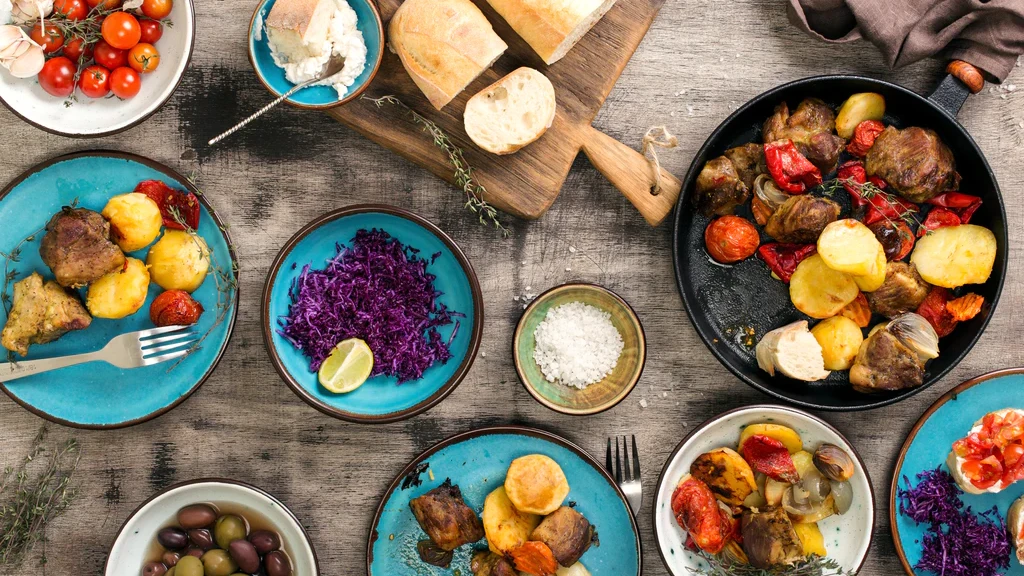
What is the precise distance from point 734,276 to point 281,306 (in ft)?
5.73

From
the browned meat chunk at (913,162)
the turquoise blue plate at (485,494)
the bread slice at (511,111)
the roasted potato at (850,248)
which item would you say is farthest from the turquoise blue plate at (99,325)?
the browned meat chunk at (913,162)

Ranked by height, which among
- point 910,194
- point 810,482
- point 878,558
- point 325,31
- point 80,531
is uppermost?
point 325,31

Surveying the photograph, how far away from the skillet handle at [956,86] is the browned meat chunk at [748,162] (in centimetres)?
67

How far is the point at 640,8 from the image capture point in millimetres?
2609

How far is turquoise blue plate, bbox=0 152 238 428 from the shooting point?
8.52ft

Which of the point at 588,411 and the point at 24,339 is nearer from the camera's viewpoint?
the point at 24,339

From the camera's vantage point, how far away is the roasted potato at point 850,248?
247 centimetres

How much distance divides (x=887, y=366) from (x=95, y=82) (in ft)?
9.91

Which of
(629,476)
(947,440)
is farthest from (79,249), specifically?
(947,440)

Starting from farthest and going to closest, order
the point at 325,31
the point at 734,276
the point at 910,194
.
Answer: the point at 734,276
the point at 910,194
the point at 325,31

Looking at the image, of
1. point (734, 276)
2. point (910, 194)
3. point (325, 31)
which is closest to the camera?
point (325, 31)

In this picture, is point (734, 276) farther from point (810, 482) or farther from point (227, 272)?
point (227, 272)

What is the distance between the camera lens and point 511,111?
98.9 inches

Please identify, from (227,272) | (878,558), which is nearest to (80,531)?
(227,272)
